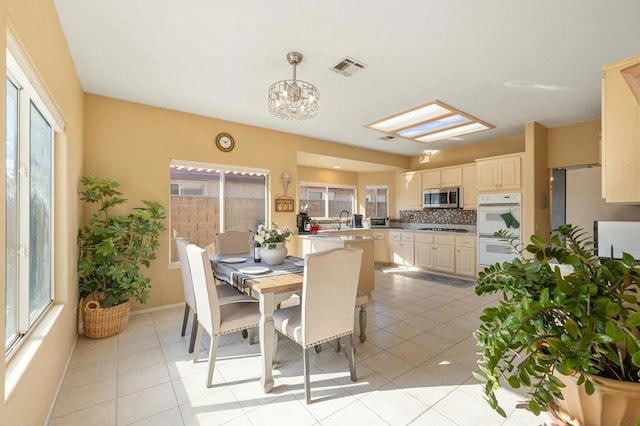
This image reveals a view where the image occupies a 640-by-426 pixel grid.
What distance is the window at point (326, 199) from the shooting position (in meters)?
6.68

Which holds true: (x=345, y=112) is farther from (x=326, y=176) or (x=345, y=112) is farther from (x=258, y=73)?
(x=326, y=176)

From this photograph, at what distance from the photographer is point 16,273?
1582mm

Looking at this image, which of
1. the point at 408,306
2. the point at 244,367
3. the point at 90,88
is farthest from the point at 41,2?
the point at 408,306

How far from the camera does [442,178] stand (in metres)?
5.85

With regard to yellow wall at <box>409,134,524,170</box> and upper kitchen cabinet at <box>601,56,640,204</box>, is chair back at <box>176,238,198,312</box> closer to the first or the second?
upper kitchen cabinet at <box>601,56,640,204</box>

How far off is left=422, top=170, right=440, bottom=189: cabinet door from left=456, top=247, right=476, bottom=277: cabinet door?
56.3 inches

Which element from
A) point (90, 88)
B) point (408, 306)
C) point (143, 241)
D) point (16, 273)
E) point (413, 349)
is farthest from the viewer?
point (408, 306)

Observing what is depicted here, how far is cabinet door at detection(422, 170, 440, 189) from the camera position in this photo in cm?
594

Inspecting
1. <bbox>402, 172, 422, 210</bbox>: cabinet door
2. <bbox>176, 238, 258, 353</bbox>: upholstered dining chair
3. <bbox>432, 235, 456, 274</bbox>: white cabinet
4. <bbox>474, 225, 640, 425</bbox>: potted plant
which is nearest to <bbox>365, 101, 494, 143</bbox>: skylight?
<bbox>402, 172, 422, 210</bbox>: cabinet door

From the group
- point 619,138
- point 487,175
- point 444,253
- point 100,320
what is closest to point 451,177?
point 487,175

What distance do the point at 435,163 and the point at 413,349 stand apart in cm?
467

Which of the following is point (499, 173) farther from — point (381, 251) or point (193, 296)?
point (193, 296)

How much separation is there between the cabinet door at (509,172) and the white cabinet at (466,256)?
3.59 feet

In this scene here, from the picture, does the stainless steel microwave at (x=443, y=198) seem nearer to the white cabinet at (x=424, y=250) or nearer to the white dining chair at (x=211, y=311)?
the white cabinet at (x=424, y=250)
